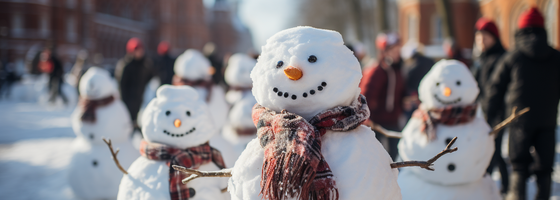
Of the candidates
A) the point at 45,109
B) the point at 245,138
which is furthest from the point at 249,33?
the point at 245,138

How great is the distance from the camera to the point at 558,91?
3.68 m

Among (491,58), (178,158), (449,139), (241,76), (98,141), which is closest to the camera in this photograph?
(178,158)

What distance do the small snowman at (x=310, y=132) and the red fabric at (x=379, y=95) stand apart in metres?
2.64

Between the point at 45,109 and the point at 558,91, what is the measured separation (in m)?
13.7

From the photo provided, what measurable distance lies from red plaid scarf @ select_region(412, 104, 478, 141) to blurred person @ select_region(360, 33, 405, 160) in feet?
5.40

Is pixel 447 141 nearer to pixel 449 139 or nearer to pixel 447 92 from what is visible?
pixel 449 139

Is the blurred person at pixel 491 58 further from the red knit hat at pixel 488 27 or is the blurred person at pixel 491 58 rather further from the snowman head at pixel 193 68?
the snowman head at pixel 193 68

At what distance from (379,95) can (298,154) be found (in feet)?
10.3

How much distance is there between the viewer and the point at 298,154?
167 centimetres

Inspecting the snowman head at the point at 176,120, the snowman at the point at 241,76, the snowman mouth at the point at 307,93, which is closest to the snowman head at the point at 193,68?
the snowman at the point at 241,76

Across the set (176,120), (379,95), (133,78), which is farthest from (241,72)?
(176,120)

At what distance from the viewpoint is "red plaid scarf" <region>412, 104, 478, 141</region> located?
277 cm

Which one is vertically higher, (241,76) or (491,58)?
(491,58)

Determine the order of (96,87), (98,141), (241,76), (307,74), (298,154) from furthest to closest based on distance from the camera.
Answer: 1. (241,76)
2. (96,87)
3. (98,141)
4. (307,74)
5. (298,154)
